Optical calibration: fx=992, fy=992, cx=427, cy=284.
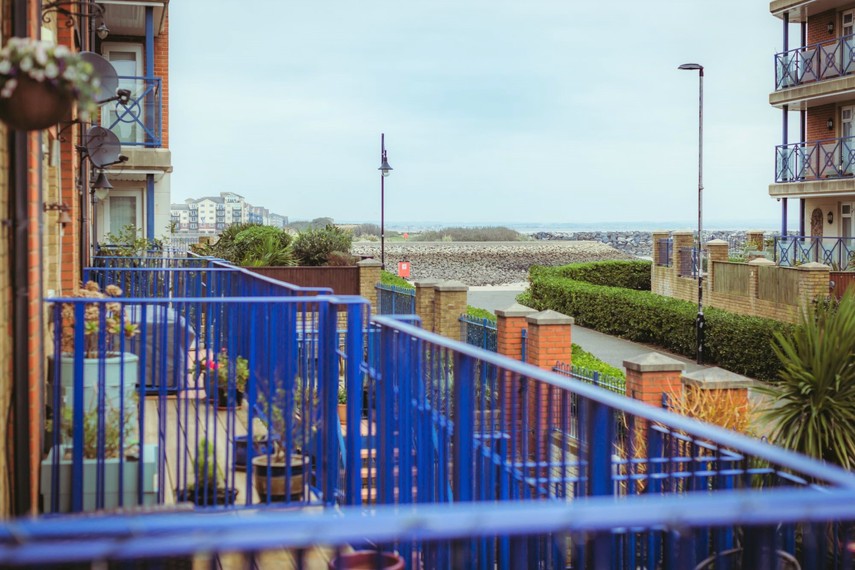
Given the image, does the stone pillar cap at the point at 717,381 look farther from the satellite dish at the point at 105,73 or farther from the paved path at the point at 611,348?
the paved path at the point at 611,348

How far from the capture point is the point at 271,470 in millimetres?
6586

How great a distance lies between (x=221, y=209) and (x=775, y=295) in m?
130

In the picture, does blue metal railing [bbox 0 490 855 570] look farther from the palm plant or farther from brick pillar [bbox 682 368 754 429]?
brick pillar [bbox 682 368 754 429]

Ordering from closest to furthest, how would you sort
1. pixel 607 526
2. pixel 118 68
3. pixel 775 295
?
1. pixel 607 526
2. pixel 118 68
3. pixel 775 295

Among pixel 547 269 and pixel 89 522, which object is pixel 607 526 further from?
pixel 547 269

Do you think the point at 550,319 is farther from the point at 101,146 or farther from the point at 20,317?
the point at 20,317

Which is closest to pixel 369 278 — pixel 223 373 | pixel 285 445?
pixel 223 373

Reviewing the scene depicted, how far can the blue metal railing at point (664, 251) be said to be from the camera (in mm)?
35500

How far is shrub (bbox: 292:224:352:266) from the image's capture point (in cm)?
3206

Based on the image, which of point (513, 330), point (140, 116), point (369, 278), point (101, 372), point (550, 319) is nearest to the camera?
point (101, 372)

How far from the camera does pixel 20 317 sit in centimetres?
529

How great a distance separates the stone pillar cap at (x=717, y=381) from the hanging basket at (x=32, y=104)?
324 inches

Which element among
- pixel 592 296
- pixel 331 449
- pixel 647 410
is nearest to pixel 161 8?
pixel 592 296

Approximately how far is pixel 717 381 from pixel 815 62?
25.2m
